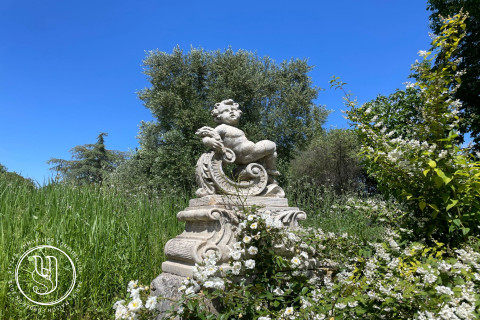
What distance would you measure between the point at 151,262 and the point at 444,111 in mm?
3271

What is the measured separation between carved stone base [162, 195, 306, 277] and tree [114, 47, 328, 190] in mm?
9172

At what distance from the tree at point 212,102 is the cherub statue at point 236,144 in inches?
343

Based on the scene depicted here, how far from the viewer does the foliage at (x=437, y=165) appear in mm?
2359

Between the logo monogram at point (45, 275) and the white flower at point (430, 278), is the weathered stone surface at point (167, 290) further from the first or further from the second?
the white flower at point (430, 278)

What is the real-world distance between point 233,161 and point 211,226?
2.56 ft

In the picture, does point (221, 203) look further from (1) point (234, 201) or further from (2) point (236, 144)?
(2) point (236, 144)

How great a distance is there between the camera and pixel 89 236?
3.50m

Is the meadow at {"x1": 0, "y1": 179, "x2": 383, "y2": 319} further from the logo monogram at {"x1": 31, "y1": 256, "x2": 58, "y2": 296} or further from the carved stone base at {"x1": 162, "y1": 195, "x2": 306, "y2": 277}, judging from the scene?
the carved stone base at {"x1": 162, "y1": 195, "x2": 306, "y2": 277}

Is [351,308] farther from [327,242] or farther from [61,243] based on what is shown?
[61,243]

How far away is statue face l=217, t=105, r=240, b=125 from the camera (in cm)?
381

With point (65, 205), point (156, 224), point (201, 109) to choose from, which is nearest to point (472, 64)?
point (201, 109)

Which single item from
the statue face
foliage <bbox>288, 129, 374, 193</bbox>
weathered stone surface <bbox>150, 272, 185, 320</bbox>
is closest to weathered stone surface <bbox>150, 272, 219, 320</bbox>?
weathered stone surface <bbox>150, 272, 185, 320</bbox>

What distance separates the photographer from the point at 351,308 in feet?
6.89

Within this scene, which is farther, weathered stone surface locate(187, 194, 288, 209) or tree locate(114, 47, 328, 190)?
tree locate(114, 47, 328, 190)
